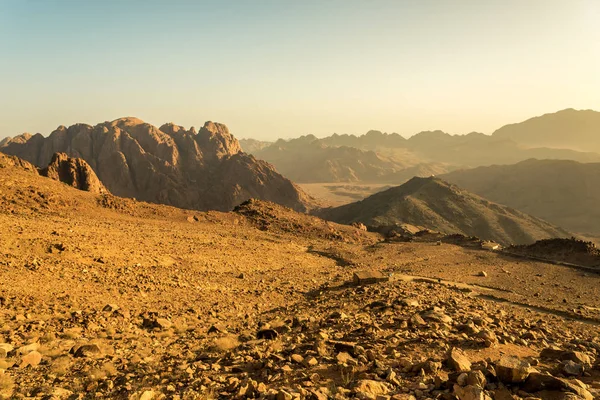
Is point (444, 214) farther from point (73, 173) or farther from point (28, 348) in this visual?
point (28, 348)

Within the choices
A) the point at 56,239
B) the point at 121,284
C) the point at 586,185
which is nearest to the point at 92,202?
the point at 56,239

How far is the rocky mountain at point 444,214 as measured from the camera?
67.4 metres

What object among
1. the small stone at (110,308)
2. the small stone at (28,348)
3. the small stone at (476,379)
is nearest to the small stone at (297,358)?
the small stone at (476,379)

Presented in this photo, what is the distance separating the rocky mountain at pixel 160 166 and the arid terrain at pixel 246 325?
64.9 m

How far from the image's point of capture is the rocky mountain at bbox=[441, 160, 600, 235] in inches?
3889

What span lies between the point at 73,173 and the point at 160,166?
142 ft

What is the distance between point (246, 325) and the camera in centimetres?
1036

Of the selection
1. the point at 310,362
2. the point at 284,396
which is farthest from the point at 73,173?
the point at 284,396

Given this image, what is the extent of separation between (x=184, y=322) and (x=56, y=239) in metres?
8.93

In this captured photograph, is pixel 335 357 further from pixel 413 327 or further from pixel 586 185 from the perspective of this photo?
pixel 586 185

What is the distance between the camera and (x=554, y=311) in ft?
49.7

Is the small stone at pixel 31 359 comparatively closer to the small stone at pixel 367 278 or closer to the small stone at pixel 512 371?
the small stone at pixel 512 371

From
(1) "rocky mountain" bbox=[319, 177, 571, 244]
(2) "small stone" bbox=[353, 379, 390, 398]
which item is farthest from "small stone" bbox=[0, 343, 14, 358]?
(1) "rocky mountain" bbox=[319, 177, 571, 244]

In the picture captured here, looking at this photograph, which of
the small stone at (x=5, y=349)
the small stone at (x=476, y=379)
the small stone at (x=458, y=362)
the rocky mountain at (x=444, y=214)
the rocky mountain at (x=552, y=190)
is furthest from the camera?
the rocky mountain at (x=552, y=190)
